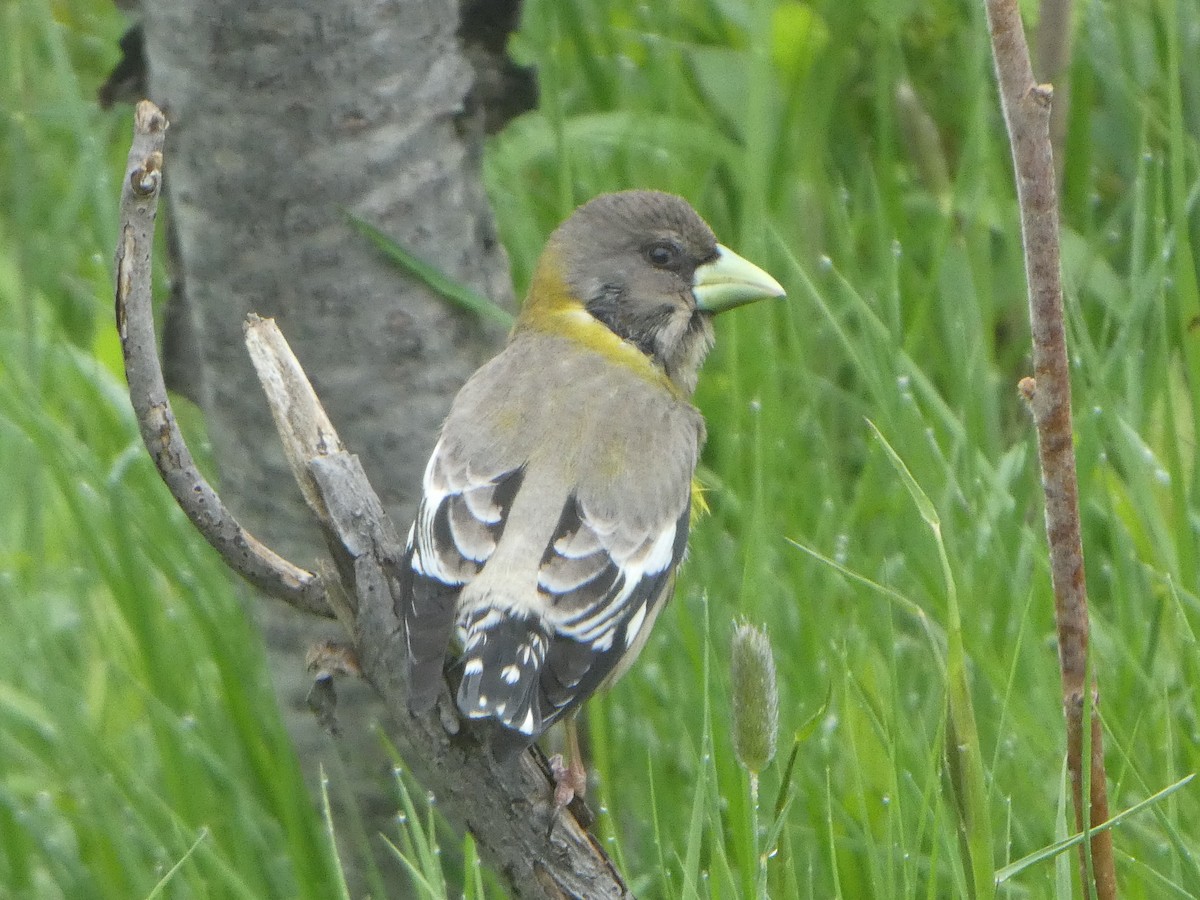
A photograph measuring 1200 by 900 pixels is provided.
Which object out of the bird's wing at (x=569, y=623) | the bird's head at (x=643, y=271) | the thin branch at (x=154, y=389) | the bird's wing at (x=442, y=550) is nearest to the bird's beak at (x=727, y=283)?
the bird's head at (x=643, y=271)

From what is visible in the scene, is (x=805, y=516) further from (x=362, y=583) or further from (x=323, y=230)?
(x=362, y=583)

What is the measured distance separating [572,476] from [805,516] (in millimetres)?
1097

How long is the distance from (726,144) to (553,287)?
1126 mm

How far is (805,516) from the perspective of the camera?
3936 mm

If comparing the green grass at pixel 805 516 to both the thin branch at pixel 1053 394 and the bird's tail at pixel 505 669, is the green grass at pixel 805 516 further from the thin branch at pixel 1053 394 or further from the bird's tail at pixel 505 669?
the bird's tail at pixel 505 669

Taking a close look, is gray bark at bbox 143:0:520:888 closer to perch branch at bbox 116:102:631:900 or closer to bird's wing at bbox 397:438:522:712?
bird's wing at bbox 397:438:522:712

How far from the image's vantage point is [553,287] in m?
3.65

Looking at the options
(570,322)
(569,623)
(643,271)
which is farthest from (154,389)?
Result: (643,271)

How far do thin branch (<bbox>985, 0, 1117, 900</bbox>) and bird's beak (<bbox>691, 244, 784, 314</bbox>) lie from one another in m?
1.19

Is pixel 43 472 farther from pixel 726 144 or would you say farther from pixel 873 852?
pixel 873 852

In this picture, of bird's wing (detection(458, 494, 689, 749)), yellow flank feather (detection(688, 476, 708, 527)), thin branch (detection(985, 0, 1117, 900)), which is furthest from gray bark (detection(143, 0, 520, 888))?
thin branch (detection(985, 0, 1117, 900))

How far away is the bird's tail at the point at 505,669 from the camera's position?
7.97ft

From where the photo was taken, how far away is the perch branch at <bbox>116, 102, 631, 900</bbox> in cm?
239

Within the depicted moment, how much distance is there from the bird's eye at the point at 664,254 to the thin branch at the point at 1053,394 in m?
1.36
